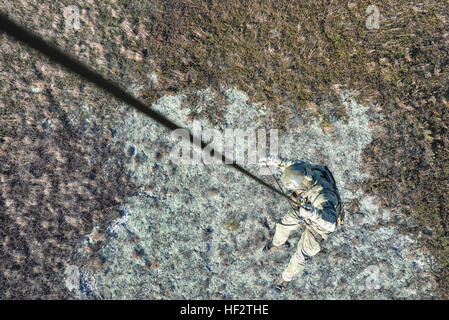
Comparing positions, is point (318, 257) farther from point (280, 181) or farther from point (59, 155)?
point (59, 155)

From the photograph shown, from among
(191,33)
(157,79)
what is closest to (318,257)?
(157,79)

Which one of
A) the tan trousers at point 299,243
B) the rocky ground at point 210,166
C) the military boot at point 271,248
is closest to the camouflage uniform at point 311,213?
the tan trousers at point 299,243

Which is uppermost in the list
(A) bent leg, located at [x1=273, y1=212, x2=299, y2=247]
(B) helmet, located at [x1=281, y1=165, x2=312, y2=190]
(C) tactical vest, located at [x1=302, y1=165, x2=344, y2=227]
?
(B) helmet, located at [x1=281, y1=165, x2=312, y2=190]

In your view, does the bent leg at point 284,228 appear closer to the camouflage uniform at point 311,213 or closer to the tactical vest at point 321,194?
the camouflage uniform at point 311,213

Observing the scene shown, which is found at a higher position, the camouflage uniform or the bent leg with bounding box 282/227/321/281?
the camouflage uniform

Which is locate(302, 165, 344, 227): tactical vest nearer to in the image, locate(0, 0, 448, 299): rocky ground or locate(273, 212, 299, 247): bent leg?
locate(273, 212, 299, 247): bent leg

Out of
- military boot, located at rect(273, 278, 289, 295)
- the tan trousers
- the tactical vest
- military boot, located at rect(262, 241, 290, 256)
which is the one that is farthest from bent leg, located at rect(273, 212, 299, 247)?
the tactical vest

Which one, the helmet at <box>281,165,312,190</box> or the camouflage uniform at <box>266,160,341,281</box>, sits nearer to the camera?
the camouflage uniform at <box>266,160,341,281</box>
